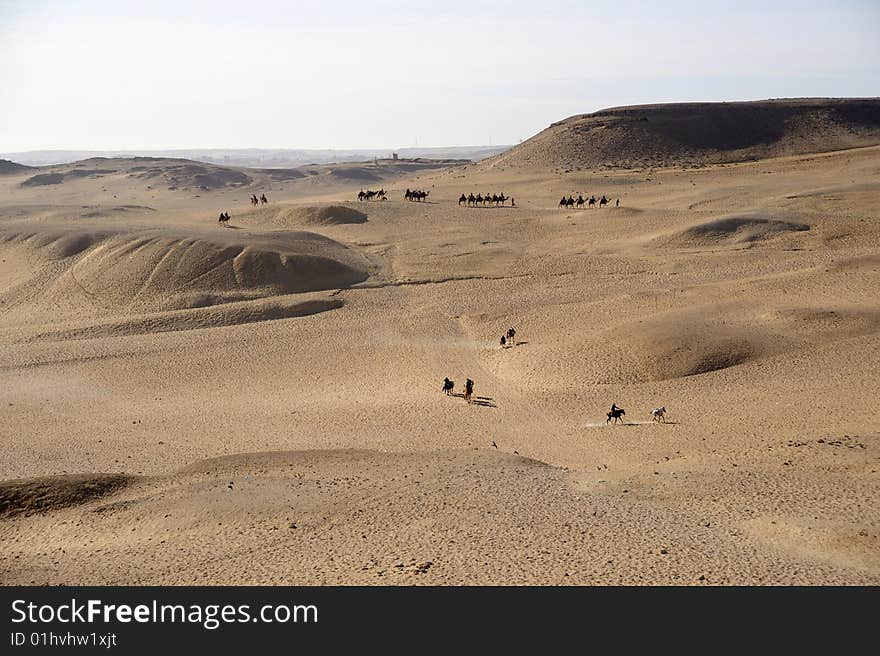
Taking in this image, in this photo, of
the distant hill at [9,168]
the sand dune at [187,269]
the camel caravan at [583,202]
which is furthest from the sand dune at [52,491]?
the distant hill at [9,168]

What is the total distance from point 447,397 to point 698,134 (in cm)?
6647

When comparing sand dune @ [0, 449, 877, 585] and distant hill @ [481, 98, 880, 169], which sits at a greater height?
distant hill @ [481, 98, 880, 169]

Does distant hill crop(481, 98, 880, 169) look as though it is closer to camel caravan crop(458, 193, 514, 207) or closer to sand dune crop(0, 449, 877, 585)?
camel caravan crop(458, 193, 514, 207)

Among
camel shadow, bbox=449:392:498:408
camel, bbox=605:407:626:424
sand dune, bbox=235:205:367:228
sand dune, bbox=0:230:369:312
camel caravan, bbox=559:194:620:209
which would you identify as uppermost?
camel caravan, bbox=559:194:620:209

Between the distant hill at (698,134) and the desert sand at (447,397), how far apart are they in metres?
27.1

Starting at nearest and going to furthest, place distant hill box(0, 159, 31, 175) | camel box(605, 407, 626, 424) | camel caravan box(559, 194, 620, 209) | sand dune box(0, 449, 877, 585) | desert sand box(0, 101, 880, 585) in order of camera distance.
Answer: sand dune box(0, 449, 877, 585)
desert sand box(0, 101, 880, 585)
camel box(605, 407, 626, 424)
camel caravan box(559, 194, 620, 209)
distant hill box(0, 159, 31, 175)

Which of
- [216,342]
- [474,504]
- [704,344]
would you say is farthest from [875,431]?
[216,342]

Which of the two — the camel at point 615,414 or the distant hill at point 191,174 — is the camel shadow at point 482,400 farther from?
the distant hill at point 191,174

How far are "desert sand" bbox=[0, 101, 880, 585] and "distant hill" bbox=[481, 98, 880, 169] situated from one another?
88.9 feet

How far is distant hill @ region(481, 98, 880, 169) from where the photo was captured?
7569 cm

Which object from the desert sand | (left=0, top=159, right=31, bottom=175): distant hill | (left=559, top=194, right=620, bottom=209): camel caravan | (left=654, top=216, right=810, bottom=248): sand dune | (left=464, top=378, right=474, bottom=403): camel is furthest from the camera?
(left=0, top=159, right=31, bottom=175): distant hill

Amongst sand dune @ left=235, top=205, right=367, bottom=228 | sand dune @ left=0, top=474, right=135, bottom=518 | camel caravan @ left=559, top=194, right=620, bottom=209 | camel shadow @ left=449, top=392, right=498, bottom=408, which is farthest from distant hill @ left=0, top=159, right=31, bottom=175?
sand dune @ left=0, top=474, right=135, bottom=518

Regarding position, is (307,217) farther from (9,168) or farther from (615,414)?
(9,168)

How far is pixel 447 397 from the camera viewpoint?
21281 millimetres
